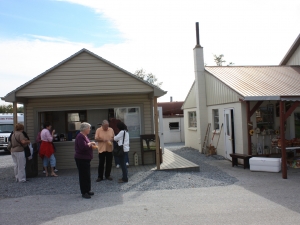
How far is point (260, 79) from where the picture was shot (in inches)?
525

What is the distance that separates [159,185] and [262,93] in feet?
17.6

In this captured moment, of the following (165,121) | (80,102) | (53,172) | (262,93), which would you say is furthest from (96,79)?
(165,121)

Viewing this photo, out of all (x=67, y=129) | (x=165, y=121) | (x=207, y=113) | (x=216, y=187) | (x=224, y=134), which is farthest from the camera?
(x=165, y=121)

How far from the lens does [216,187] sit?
26.0 feet

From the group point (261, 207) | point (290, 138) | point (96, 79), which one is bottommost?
point (261, 207)

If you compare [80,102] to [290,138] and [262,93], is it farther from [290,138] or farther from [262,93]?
[290,138]

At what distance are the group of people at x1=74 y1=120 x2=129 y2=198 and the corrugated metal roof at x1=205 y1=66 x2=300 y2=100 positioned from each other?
4650 millimetres

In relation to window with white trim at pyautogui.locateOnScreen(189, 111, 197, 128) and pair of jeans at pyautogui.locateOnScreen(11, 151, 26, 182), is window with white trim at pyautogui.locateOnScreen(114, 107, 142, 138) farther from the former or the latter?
window with white trim at pyautogui.locateOnScreen(189, 111, 197, 128)

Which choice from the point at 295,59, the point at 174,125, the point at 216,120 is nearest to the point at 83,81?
the point at 216,120

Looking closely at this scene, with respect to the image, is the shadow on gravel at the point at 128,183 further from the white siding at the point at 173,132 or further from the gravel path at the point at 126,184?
the white siding at the point at 173,132

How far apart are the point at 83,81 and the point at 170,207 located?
5.22 meters

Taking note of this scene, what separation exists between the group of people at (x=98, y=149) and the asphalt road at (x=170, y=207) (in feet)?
1.61

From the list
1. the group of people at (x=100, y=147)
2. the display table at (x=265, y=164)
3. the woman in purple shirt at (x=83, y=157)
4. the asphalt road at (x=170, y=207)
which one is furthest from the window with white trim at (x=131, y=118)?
the woman in purple shirt at (x=83, y=157)

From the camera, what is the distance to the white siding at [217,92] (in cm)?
1222
